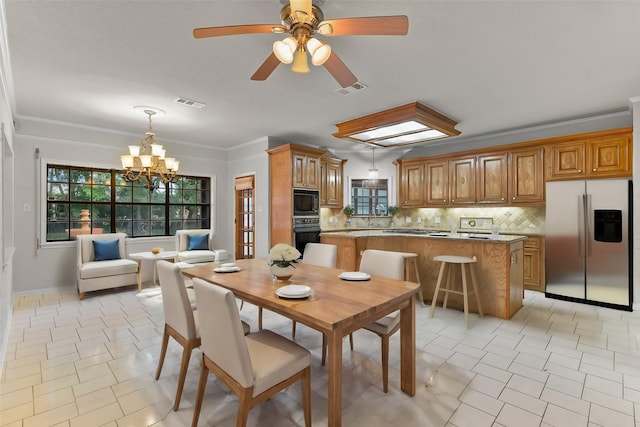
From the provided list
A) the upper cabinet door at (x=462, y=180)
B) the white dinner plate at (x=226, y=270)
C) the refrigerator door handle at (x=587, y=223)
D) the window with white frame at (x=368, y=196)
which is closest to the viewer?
the white dinner plate at (x=226, y=270)

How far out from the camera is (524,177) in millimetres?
4891

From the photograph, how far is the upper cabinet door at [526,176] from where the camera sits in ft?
15.6

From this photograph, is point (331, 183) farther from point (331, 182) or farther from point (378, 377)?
point (378, 377)

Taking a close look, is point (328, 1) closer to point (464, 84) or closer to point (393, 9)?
point (393, 9)

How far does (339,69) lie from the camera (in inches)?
82.7

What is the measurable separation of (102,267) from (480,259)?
5252 mm

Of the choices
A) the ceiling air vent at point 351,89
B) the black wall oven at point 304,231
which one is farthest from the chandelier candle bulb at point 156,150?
the ceiling air vent at point 351,89

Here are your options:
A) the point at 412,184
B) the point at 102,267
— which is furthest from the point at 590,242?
the point at 102,267

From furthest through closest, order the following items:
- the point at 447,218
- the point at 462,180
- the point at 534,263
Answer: the point at 447,218 < the point at 462,180 < the point at 534,263

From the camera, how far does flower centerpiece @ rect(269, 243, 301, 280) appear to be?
225cm

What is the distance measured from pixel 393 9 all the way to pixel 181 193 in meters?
5.39

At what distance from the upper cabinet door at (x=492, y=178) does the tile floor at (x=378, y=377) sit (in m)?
2.20

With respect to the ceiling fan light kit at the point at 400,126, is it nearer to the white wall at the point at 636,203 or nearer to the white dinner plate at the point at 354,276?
the white wall at the point at 636,203

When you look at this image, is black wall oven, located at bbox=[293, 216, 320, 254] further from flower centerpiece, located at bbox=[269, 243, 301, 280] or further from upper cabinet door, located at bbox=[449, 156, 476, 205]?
flower centerpiece, located at bbox=[269, 243, 301, 280]
